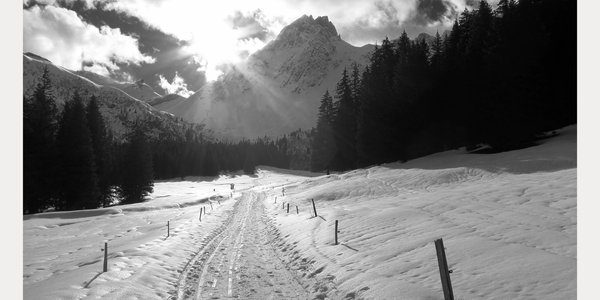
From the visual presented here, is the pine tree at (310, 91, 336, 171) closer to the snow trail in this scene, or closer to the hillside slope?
the hillside slope

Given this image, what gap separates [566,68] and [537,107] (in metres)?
6.40

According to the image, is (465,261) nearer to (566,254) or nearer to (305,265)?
(566,254)

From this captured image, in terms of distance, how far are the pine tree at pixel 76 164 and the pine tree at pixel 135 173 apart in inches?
450

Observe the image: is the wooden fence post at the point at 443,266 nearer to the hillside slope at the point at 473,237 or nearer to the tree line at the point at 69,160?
the hillside slope at the point at 473,237

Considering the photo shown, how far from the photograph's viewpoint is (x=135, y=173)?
5722 centimetres

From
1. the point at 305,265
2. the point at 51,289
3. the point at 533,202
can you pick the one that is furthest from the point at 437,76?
the point at 51,289

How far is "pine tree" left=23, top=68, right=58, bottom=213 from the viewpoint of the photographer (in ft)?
119

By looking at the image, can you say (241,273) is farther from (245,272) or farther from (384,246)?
(384,246)

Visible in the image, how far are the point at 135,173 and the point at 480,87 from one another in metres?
52.8

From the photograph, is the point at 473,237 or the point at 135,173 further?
the point at 135,173

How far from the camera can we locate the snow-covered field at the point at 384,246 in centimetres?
1003

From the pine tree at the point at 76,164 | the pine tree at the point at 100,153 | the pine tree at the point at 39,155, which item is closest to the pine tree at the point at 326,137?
the pine tree at the point at 100,153

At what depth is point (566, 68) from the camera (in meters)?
36.9

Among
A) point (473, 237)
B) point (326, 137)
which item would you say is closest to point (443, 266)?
point (473, 237)
